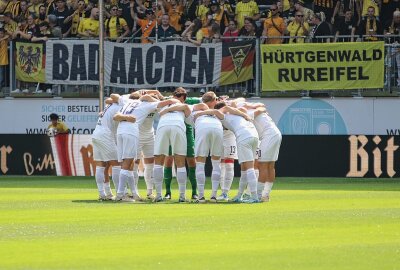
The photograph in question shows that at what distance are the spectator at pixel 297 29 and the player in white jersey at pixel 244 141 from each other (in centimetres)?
1191

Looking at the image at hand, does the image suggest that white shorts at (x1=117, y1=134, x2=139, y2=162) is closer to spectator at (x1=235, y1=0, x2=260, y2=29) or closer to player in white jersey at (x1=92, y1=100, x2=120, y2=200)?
player in white jersey at (x1=92, y1=100, x2=120, y2=200)

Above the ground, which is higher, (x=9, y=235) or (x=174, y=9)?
(x=174, y=9)

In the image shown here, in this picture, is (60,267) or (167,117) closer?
(60,267)

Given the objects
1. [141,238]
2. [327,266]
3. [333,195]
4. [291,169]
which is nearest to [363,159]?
[291,169]

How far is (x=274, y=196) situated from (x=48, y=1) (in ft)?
50.9

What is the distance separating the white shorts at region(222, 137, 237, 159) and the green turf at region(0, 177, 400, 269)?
4.28 ft

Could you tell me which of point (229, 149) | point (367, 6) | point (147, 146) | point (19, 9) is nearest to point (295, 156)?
point (367, 6)

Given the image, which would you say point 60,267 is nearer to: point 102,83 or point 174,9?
point 102,83

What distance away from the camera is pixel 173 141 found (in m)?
25.3

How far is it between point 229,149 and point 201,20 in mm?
11799

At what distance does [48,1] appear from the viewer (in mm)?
40500

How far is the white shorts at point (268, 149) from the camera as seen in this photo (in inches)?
1007

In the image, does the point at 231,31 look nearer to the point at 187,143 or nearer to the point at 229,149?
the point at 229,149

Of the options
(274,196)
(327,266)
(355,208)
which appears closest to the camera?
(327,266)
